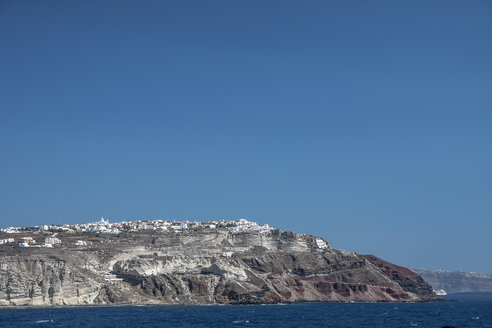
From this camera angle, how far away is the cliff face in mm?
95438

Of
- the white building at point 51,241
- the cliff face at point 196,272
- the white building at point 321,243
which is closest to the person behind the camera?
the cliff face at point 196,272

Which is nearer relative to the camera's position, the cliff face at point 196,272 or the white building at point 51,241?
Answer: the cliff face at point 196,272

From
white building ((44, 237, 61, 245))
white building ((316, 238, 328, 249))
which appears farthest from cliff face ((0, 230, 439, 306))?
white building ((44, 237, 61, 245))

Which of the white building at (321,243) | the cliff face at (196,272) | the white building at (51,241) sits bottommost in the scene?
the cliff face at (196,272)

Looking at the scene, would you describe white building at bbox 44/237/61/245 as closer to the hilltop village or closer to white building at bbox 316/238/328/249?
the hilltop village

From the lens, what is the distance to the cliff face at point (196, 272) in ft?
313

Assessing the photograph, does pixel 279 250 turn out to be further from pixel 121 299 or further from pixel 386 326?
pixel 386 326

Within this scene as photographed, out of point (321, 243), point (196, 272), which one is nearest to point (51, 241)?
point (196, 272)

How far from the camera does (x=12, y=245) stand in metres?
116

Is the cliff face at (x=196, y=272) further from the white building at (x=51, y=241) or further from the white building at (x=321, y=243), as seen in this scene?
the white building at (x=51, y=241)

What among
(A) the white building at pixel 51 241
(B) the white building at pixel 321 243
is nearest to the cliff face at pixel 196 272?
(B) the white building at pixel 321 243

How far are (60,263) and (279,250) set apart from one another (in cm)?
5095

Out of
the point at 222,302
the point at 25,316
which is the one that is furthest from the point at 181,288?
the point at 25,316

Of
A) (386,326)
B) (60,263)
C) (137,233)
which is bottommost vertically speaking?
(386,326)
